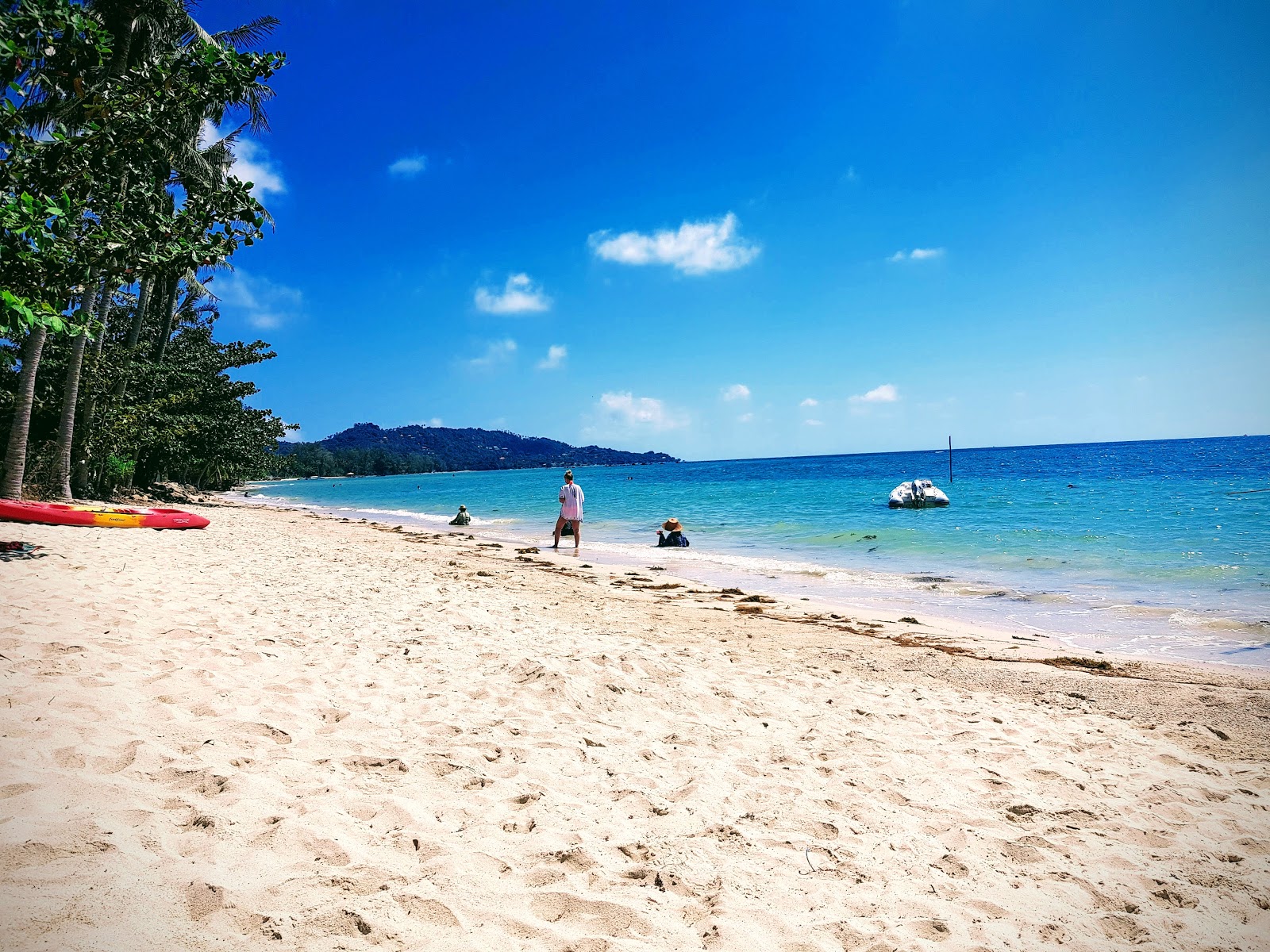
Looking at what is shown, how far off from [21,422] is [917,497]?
29235 mm

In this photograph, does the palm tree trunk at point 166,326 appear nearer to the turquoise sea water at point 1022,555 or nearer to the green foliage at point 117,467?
the green foliage at point 117,467

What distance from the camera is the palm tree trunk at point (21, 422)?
520 inches

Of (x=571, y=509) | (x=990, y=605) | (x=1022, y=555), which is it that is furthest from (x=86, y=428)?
(x=1022, y=555)

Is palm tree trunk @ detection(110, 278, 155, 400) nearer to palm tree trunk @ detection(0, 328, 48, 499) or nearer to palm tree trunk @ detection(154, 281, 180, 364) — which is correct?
palm tree trunk @ detection(154, 281, 180, 364)

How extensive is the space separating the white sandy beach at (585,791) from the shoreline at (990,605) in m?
1.19

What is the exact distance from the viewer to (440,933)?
2.23 m

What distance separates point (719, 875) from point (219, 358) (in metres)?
28.5

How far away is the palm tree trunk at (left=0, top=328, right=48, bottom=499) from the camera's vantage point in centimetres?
1320

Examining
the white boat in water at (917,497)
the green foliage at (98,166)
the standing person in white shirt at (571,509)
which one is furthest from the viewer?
the white boat in water at (917,497)

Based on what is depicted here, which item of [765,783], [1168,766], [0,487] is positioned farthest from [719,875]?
[0,487]

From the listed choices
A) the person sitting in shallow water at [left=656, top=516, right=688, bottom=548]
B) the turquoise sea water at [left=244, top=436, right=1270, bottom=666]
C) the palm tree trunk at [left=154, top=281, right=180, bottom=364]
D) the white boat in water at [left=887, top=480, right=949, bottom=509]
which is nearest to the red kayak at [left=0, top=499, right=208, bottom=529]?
the turquoise sea water at [left=244, top=436, right=1270, bottom=666]

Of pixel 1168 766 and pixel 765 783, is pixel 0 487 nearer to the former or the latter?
pixel 765 783

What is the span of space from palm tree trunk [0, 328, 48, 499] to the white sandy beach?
10.5 metres

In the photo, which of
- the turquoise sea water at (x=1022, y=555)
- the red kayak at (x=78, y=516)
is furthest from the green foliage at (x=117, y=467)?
the turquoise sea water at (x=1022, y=555)
